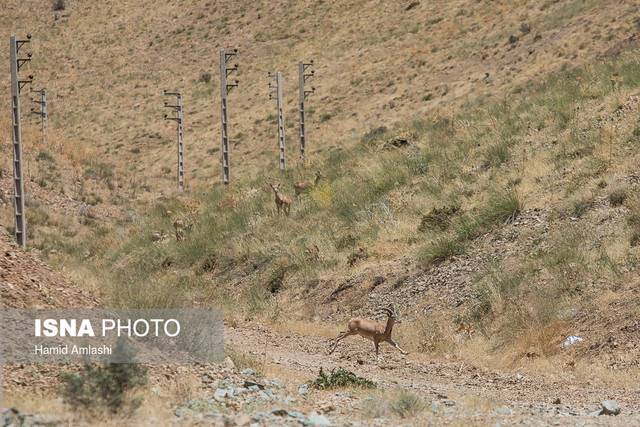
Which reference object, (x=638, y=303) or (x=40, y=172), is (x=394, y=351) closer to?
(x=638, y=303)

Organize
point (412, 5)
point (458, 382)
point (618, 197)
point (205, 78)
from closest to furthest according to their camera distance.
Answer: point (458, 382) → point (618, 197) → point (412, 5) → point (205, 78)

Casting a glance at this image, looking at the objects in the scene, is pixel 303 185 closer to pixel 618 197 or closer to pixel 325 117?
pixel 618 197

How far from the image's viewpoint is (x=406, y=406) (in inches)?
389

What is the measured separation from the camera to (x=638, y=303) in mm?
14555

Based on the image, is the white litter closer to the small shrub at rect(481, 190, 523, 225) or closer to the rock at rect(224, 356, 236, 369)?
the rock at rect(224, 356, 236, 369)

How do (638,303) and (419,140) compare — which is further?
(419,140)

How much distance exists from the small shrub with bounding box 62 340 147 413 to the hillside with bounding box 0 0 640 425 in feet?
3.07

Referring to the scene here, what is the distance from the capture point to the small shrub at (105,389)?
8305 mm

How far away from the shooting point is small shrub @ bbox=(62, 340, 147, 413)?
27.2 feet

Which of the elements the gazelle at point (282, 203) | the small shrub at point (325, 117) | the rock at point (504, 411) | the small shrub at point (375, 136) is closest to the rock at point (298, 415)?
the rock at point (504, 411)

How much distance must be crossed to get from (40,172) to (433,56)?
75.0 ft

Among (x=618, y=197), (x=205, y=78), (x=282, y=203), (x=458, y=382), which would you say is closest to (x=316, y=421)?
(x=458, y=382)

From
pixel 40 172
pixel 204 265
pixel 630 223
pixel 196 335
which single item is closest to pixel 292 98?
pixel 40 172

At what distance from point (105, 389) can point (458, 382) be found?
6051 mm
